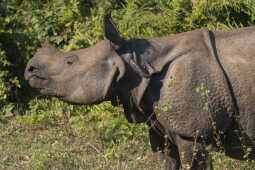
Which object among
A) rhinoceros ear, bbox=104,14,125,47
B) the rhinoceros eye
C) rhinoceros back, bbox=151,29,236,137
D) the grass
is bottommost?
the grass

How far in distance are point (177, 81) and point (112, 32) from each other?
767mm

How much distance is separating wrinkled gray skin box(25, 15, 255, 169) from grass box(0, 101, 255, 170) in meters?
0.72

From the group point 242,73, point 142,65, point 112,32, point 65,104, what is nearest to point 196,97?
point 242,73

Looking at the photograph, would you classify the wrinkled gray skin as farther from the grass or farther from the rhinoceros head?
the grass

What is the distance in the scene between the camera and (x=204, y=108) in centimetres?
394

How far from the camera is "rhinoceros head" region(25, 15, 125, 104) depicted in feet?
13.5

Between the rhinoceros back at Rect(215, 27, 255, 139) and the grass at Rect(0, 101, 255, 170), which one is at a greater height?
the rhinoceros back at Rect(215, 27, 255, 139)

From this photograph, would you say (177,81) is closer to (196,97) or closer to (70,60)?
(196,97)

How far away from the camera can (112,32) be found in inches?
164

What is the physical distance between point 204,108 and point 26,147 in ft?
13.0

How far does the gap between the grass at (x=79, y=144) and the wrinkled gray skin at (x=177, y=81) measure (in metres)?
0.72

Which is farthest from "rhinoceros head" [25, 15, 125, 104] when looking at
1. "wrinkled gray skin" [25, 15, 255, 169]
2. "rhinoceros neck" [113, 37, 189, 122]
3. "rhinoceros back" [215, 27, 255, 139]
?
"rhinoceros back" [215, 27, 255, 139]

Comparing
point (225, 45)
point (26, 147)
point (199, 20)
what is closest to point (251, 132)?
point (225, 45)

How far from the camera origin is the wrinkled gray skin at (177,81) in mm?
4023
